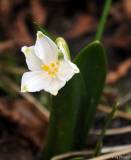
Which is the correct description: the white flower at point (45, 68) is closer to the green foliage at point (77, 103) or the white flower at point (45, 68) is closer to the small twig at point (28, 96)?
the green foliage at point (77, 103)

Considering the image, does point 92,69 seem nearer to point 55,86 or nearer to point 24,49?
point 55,86

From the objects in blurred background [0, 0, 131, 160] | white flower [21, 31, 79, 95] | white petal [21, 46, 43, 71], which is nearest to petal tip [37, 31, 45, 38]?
white flower [21, 31, 79, 95]

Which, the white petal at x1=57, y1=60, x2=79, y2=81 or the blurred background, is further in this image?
the blurred background

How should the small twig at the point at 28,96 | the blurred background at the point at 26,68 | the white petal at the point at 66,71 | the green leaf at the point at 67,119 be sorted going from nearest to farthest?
the white petal at the point at 66,71, the green leaf at the point at 67,119, the blurred background at the point at 26,68, the small twig at the point at 28,96

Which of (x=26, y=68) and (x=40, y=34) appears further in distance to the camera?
(x=26, y=68)

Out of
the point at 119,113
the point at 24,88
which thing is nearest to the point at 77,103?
the point at 24,88

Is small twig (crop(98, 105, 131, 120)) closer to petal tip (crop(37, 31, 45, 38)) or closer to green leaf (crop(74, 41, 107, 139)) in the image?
green leaf (crop(74, 41, 107, 139))

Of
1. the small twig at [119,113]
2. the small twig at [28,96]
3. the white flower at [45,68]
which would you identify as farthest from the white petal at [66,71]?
the small twig at [119,113]
